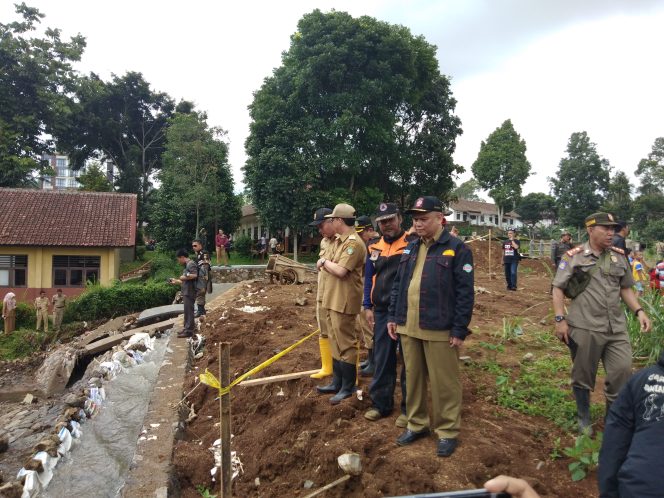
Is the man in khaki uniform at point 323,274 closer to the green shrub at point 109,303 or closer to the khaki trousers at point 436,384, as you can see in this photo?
the khaki trousers at point 436,384

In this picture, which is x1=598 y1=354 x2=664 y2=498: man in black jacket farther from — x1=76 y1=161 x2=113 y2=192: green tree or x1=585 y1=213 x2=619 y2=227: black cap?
x1=76 y1=161 x2=113 y2=192: green tree

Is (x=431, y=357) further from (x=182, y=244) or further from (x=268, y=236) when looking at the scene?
(x=268, y=236)

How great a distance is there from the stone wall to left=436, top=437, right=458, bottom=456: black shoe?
17.6m

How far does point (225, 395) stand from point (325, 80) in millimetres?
20434

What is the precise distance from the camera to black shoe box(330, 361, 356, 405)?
4418 mm

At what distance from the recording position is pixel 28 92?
1150 inches

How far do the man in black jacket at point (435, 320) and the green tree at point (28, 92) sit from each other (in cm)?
2992

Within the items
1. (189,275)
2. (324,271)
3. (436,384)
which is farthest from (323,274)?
(189,275)

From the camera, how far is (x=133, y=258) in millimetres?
31734

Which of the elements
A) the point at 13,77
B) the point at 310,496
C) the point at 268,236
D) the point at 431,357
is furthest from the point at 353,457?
the point at 13,77

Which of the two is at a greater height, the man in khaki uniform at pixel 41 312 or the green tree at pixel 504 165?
the green tree at pixel 504 165

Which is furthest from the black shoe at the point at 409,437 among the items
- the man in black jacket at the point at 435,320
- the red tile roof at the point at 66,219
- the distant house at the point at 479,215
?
the distant house at the point at 479,215

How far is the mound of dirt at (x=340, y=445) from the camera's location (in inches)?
122

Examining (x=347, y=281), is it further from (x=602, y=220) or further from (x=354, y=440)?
(x=602, y=220)
